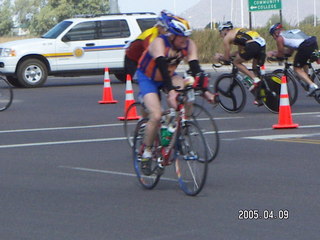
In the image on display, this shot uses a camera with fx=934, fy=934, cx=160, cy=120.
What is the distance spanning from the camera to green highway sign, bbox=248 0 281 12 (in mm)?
40062

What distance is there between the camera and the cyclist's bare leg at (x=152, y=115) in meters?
9.38

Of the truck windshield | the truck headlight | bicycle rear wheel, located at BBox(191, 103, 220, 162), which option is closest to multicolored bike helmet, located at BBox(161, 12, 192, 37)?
bicycle rear wheel, located at BBox(191, 103, 220, 162)

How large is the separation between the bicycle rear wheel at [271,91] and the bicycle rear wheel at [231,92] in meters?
0.34

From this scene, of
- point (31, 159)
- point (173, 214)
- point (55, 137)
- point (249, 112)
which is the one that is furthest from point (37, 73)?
point (173, 214)

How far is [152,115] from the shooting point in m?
9.38

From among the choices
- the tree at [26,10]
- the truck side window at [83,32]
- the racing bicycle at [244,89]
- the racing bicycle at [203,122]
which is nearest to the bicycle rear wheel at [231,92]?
the racing bicycle at [244,89]

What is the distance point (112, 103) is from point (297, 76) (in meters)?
4.72

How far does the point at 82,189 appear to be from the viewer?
9.77 m

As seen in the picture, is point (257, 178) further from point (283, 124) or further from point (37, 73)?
point (37, 73)

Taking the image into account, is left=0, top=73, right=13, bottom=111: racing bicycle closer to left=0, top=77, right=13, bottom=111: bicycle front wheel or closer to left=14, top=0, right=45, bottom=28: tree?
left=0, top=77, right=13, bottom=111: bicycle front wheel

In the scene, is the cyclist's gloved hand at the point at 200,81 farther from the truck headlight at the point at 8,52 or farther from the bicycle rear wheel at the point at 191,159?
the truck headlight at the point at 8,52

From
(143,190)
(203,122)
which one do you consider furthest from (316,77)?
(143,190)

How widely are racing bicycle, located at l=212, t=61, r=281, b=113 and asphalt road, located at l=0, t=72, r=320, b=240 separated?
0.48 m
